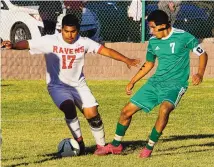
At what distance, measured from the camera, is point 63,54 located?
38.1ft

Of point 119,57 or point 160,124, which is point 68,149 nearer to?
point 160,124

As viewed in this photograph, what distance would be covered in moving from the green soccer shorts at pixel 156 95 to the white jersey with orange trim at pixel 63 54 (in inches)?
29.1

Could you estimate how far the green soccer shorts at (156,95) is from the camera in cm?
1128

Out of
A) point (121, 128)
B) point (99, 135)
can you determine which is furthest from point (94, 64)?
point (121, 128)

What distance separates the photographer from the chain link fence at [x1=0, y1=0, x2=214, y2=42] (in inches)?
940

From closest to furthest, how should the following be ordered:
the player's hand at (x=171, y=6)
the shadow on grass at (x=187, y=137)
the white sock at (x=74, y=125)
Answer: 1. the white sock at (x=74, y=125)
2. the shadow on grass at (x=187, y=137)
3. the player's hand at (x=171, y=6)

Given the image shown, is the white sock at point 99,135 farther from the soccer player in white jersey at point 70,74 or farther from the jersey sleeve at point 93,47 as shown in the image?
the jersey sleeve at point 93,47

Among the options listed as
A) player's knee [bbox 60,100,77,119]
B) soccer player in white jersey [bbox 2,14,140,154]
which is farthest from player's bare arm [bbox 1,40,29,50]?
player's knee [bbox 60,100,77,119]

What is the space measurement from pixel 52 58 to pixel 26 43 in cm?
42

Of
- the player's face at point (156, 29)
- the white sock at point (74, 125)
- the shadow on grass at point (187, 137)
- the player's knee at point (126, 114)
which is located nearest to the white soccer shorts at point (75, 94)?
the white sock at point (74, 125)

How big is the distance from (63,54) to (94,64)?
11260 millimetres

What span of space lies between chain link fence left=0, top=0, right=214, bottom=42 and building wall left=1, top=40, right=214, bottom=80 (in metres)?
0.94

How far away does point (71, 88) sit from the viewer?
1178 cm

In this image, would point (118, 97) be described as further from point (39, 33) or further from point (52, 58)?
point (52, 58)
